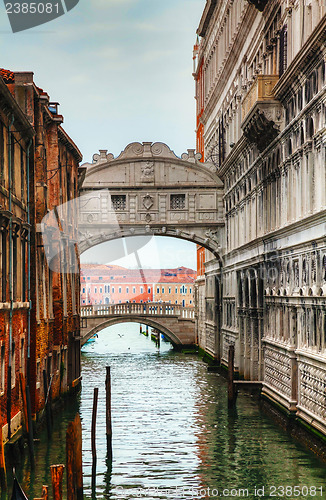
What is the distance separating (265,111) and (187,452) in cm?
633

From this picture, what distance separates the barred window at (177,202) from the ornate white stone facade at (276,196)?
4.11 feet

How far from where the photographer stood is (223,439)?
1584 centimetres

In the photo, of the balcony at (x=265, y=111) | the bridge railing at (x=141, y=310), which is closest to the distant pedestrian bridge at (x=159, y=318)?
the bridge railing at (x=141, y=310)

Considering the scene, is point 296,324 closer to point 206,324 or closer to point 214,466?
point 214,466

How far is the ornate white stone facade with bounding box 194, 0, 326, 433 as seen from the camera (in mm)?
13805

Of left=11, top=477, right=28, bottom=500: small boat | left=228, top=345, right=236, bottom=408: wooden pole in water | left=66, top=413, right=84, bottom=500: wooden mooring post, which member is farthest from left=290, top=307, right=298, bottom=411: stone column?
left=11, top=477, right=28, bottom=500: small boat

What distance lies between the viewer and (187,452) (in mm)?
14633

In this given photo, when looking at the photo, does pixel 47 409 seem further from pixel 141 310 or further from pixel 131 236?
pixel 141 310

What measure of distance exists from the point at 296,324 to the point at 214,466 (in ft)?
10.4

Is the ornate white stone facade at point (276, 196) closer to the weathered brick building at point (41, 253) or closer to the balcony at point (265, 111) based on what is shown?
the balcony at point (265, 111)

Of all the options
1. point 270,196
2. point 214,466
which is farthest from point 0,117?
point 270,196

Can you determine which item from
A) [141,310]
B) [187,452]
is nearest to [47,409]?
[187,452]

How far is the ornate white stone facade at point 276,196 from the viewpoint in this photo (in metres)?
13.8

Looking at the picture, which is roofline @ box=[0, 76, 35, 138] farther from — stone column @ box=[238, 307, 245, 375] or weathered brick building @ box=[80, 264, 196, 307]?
weathered brick building @ box=[80, 264, 196, 307]
